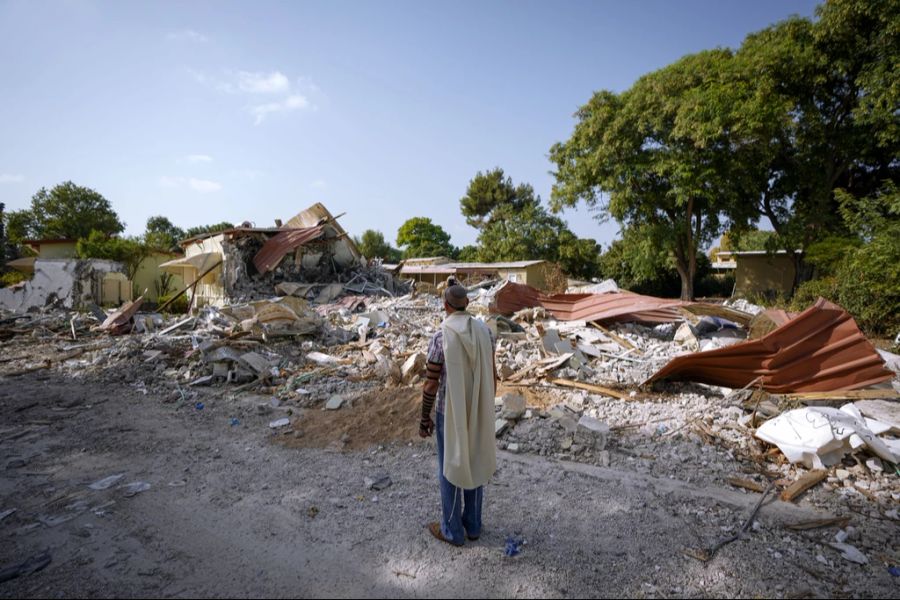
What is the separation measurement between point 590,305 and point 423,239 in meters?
37.2

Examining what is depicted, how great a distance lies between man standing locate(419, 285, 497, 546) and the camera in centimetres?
249

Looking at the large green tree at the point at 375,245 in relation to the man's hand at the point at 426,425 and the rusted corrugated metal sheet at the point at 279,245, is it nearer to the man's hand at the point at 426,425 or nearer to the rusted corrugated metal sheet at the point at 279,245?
the rusted corrugated metal sheet at the point at 279,245

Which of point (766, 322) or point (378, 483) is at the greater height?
point (766, 322)

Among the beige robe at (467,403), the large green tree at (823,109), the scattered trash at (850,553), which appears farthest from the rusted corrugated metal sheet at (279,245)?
the large green tree at (823,109)

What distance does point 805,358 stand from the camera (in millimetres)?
5156

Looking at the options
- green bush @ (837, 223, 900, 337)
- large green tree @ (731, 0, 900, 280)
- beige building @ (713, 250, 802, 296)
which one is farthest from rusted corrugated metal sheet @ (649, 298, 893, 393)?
beige building @ (713, 250, 802, 296)

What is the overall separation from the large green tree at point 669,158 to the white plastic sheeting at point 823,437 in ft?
46.5

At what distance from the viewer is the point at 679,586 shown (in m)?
2.34

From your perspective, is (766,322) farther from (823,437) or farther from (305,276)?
(305,276)

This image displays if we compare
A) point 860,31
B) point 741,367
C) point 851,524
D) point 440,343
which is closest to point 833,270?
point 860,31

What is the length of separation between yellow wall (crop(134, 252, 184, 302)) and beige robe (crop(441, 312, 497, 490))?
86.0 feet

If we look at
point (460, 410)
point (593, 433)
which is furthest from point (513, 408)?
point (460, 410)

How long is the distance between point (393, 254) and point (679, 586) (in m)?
45.1

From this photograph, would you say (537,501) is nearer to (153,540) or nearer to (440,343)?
(440,343)
